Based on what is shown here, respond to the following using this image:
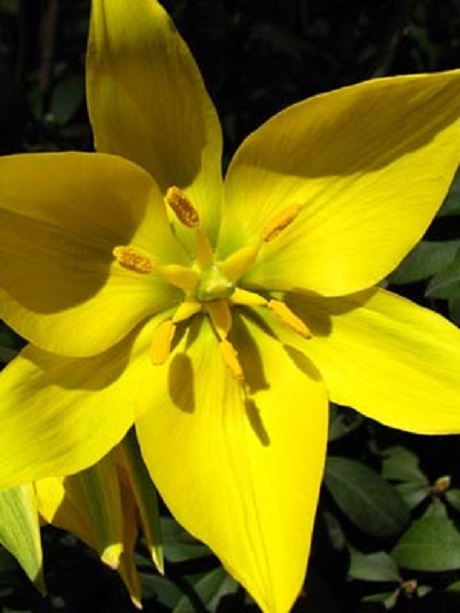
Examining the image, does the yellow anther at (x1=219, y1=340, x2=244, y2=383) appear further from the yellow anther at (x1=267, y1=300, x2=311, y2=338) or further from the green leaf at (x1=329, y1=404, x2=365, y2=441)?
the green leaf at (x1=329, y1=404, x2=365, y2=441)

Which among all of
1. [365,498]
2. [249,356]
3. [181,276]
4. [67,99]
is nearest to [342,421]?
[365,498]

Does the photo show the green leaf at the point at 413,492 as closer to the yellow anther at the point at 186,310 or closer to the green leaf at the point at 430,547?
the green leaf at the point at 430,547

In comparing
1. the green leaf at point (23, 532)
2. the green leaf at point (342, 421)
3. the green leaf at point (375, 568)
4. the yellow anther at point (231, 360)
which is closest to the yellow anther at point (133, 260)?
the yellow anther at point (231, 360)

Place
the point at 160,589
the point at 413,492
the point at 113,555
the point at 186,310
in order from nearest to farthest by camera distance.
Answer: the point at 113,555 → the point at 186,310 → the point at 160,589 → the point at 413,492

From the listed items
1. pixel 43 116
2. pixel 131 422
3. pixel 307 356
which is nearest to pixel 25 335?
pixel 131 422

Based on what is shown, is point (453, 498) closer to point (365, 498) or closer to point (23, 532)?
point (365, 498)

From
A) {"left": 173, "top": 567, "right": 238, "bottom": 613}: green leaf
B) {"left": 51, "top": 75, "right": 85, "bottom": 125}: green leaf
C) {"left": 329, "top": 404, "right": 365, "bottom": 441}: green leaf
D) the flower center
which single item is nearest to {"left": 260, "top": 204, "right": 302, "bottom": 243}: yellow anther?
the flower center


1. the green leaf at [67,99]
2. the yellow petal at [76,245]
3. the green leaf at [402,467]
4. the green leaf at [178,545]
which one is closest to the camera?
the yellow petal at [76,245]

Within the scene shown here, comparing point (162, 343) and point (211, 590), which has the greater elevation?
point (162, 343)
